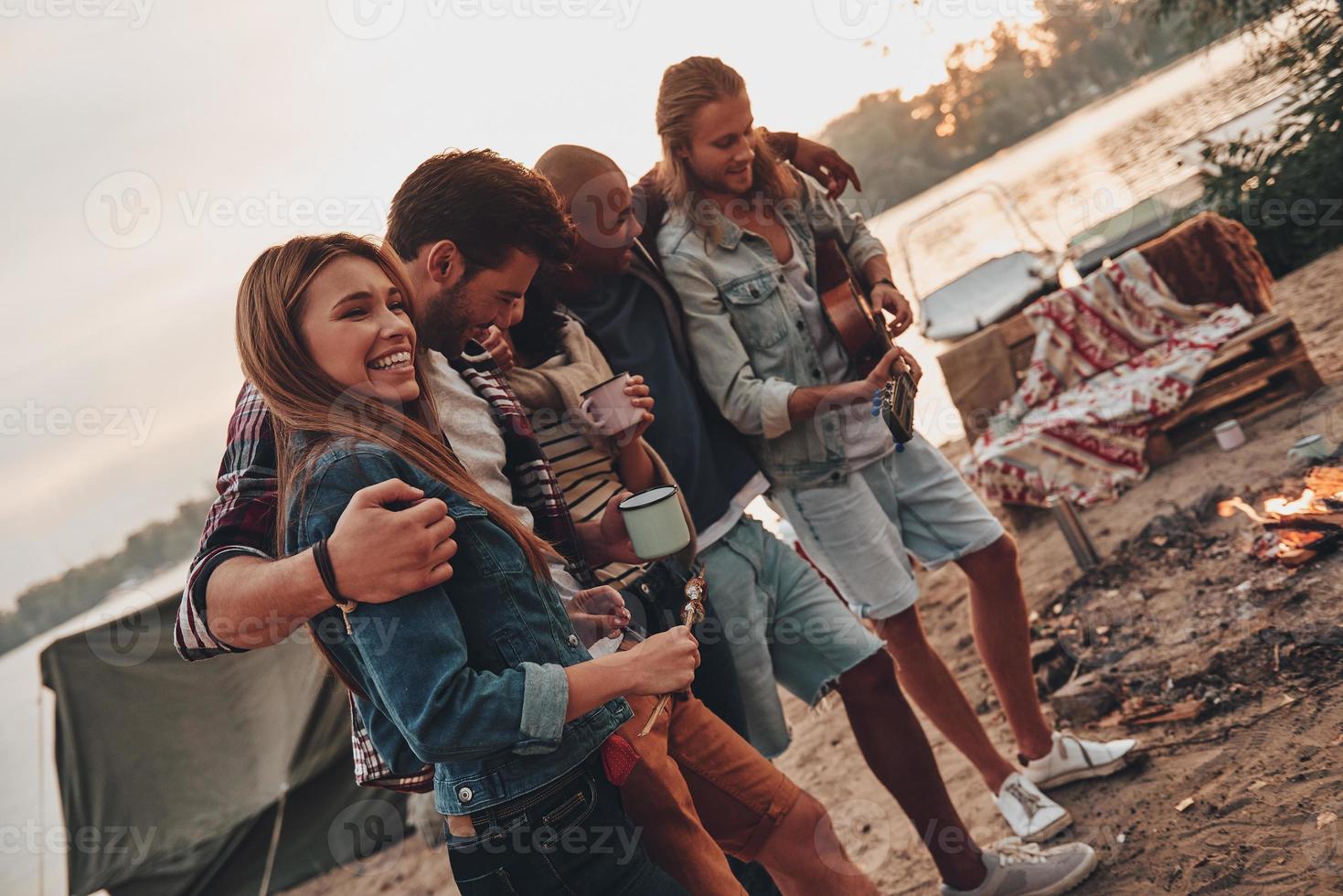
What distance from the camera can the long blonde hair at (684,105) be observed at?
271 centimetres

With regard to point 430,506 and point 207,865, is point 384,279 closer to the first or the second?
point 430,506

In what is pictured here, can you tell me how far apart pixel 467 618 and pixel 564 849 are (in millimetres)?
380

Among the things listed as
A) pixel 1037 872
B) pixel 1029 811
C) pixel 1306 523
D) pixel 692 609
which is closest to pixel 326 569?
pixel 692 609

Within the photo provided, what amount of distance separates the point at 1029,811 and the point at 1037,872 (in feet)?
0.91

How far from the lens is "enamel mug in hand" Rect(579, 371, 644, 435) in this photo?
6.79 ft

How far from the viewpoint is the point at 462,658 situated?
1.35 meters

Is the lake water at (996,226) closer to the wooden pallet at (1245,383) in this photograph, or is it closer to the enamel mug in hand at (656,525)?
the wooden pallet at (1245,383)

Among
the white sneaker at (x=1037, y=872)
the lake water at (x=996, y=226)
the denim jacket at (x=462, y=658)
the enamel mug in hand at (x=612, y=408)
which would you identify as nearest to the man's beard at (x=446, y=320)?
the enamel mug in hand at (x=612, y=408)

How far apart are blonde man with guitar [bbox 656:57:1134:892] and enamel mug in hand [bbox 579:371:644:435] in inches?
25.4

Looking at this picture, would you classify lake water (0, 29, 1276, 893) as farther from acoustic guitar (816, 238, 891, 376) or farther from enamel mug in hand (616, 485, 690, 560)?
enamel mug in hand (616, 485, 690, 560)

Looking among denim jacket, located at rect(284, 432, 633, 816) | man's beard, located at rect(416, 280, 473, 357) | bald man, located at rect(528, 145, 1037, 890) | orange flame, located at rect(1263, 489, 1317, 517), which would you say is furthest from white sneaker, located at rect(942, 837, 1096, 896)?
man's beard, located at rect(416, 280, 473, 357)

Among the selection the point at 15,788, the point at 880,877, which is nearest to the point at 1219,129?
the point at 880,877

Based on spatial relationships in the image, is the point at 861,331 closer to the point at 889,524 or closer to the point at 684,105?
the point at 889,524

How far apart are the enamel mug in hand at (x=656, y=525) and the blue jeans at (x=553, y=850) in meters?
0.45
